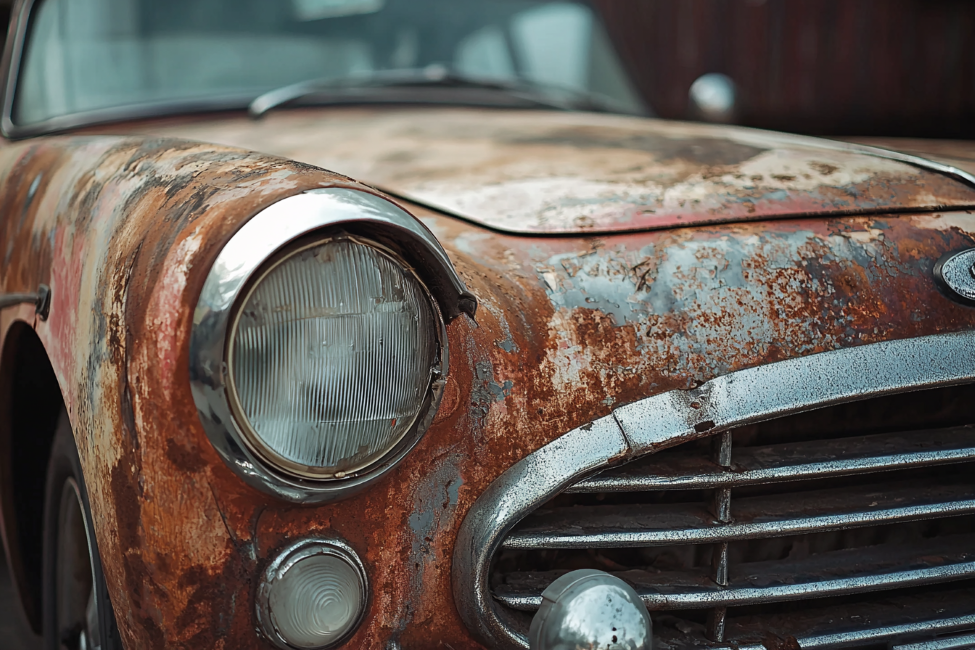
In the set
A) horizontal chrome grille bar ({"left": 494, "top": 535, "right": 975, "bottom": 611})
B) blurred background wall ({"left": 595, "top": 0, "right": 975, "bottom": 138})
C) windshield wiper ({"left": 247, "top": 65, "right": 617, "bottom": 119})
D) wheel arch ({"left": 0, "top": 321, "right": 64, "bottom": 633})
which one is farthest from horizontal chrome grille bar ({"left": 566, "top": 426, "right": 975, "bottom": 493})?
blurred background wall ({"left": 595, "top": 0, "right": 975, "bottom": 138})

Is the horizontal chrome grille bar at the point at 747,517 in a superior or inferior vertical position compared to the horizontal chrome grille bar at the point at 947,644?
superior

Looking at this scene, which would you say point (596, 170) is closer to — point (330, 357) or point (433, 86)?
point (330, 357)

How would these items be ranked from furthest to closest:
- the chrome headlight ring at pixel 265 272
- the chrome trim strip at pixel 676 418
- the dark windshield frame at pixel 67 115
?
1. the dark windshield frame at pixel 67 115
2. the chrome trim strip at pixel 676 418
3. the chrome headlight ring at pixel 265 272

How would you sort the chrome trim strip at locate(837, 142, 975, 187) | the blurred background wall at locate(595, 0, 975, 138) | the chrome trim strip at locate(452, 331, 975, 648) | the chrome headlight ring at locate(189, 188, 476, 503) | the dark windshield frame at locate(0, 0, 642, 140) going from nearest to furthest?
the chrome headlight ring at locate(189, 188, 476, 503) → the chrome trim strip at locate(452, 331, 975, 648) → the chrome trim strip at locate(837, 142, 975, 187) → the dark windshield frame at locate(0, 0, 642, 140) → the blurred background wall at locate(595, 0, 975, 138)

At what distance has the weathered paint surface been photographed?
3.06 ft

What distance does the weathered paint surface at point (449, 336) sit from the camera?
Answer: 933 millimetres

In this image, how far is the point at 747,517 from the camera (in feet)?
3.74

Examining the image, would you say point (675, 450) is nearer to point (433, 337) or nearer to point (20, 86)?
point (433, 337)

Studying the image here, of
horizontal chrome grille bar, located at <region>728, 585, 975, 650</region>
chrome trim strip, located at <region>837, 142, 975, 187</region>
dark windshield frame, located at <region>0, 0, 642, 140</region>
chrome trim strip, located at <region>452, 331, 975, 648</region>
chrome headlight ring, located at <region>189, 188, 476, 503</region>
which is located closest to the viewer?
chrome headlight ring, located at <region>189, 188, 476, 503</region>

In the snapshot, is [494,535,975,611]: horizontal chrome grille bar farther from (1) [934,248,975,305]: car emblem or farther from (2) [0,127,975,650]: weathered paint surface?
(1) [934,248,975,305]: car emblem

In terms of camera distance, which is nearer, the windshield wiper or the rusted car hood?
the rusted car hood

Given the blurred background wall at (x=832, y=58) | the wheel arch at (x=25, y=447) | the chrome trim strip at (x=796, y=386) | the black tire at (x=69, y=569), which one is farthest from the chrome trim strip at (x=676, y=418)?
the blurred background wall at (x=832, y=58)

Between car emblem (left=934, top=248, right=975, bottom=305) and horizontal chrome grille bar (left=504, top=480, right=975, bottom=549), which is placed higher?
car emblem (left=934, top=248, right=975, bottom=305)

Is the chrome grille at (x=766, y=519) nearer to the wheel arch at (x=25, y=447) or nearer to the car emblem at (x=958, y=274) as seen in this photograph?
the car emblem at (x=958, y=274)
